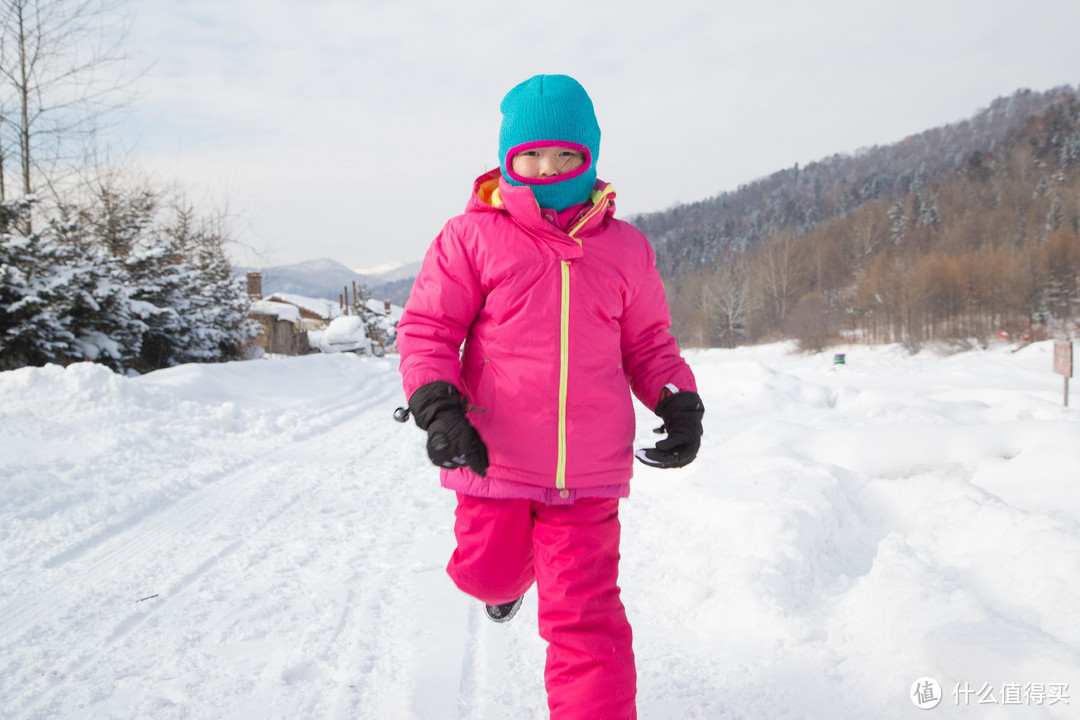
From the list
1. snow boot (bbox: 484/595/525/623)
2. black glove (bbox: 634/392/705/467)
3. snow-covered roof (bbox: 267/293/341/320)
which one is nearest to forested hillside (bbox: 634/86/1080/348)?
snow-covered roof (bbox: 267/293/341/320)

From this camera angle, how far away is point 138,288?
11.3 metres

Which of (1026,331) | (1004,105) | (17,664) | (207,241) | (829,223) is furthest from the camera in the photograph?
(1004,105)

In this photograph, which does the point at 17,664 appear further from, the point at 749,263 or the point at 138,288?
the point at 749,263

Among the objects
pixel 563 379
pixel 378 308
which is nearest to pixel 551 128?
pixel 563 379

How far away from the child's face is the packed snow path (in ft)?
5.61

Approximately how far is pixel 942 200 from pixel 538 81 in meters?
87.0

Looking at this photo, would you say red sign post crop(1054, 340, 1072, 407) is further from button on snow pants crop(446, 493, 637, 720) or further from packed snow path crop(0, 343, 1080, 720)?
button on snow pants crop(446, 493, 637, 720)

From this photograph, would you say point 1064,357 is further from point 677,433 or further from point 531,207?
point 531,207

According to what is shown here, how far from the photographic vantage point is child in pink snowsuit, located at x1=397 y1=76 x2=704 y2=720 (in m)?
1.72

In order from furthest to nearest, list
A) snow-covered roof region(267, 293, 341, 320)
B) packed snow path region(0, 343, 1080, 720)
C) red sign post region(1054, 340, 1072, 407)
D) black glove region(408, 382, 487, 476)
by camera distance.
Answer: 1. snow-covered roof region(267, 293, 341, 320)
2. red sign post region(1054, 340, 1072, 407)
3. packed snow path region(0, 343, 1080, 720)
4. black glove region(408, 382, 487, 476)

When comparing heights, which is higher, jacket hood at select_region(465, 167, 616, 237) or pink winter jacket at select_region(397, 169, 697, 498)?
jacket hood at select_region(465, 167, 616, 237)

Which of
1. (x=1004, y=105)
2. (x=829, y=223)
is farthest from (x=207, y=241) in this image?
(x=1004, y=105)

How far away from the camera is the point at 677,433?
189cm

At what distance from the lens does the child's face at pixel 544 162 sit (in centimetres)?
191
